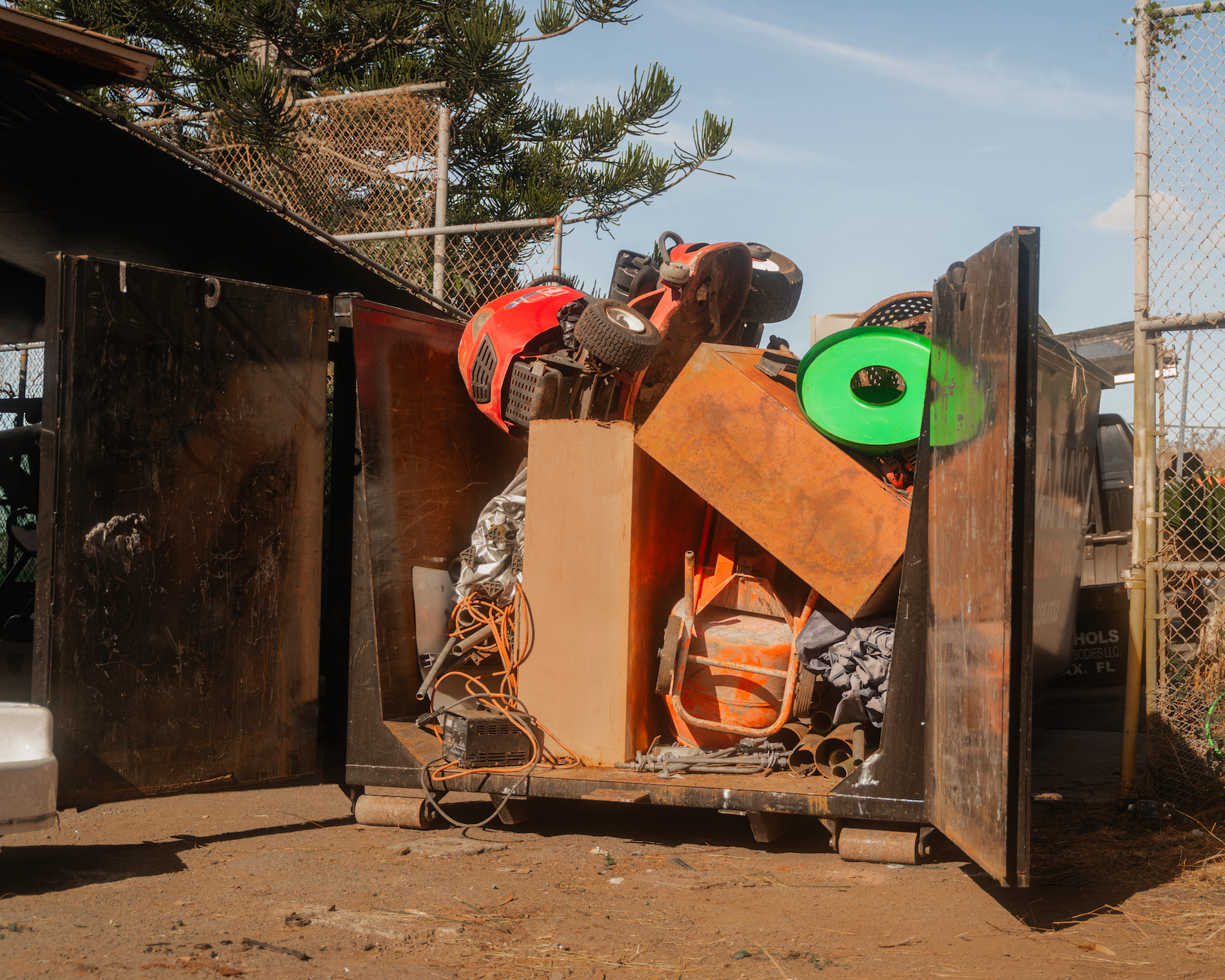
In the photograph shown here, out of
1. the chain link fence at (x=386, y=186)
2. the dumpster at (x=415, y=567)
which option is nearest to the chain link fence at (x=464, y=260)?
the chain link fence at (x=386, y=186)

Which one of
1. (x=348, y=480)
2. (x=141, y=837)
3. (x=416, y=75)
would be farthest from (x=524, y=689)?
(x=416, y=75)

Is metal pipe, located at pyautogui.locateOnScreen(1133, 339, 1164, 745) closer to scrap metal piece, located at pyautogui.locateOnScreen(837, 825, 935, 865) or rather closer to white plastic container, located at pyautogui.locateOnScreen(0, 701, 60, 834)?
scrap metal piece, located at pyautogui.locateOnScreen(837, 825, 935, 865)

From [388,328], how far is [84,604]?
169 cm

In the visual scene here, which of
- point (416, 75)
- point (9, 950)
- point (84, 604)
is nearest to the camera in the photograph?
point (9, 950)

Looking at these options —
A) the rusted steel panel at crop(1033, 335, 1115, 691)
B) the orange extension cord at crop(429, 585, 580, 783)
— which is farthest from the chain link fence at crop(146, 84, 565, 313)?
the rusted steel panel at crop(1033, 335, 1115, 691)

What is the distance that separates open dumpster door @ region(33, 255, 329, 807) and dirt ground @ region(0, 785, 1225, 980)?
16.9 inches

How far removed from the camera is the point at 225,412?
415 cm

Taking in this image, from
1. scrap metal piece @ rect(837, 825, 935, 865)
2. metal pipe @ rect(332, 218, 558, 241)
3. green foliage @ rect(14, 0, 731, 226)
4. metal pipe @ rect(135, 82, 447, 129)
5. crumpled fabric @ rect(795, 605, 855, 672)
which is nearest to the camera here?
scrap metal piece @ rect(837, 825, 935, 865)

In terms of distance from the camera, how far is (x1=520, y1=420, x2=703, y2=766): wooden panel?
4176 mm

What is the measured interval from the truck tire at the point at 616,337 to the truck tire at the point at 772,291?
2.48ft

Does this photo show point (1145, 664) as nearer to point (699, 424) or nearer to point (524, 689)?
point (699, 424)

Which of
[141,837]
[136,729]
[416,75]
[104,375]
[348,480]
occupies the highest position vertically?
[416,75]

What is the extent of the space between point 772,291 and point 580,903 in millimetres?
2901

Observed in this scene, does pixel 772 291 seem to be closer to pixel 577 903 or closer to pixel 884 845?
pixel 884 845
